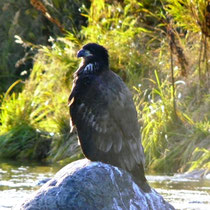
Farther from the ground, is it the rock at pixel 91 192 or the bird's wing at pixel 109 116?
the bird's wing at pixel 109 116

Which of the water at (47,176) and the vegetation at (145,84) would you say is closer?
the water at (47,176)

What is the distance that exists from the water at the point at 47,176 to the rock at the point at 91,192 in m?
1.35

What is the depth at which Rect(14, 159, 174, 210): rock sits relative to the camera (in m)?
5.68

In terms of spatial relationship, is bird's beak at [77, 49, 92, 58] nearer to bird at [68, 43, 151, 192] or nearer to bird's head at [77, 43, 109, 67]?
bird's head at [77, 43, 109, 67]

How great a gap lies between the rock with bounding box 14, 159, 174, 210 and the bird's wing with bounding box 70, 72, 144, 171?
0.56 ft

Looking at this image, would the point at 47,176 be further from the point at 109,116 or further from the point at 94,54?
the point at 109,116

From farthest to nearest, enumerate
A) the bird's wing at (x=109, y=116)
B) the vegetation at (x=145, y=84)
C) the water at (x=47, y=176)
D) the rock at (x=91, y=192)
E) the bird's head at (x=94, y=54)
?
1. the vegetation at (x=145, y=84)
2. the water at (x=47, y=176)
3. the bird's head at (x=94, y=54)
4. the bird's wing at (x=109, y=116)
5. the rock at (x=91, y=192)

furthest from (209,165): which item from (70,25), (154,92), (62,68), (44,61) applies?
(70,25)

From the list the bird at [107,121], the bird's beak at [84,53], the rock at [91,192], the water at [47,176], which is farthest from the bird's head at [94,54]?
the water at [47,176]

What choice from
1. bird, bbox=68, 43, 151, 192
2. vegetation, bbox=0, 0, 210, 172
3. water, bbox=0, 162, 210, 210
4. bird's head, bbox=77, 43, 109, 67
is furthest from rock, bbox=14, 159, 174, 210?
vegetation, bbox=0, 0, 210, 172

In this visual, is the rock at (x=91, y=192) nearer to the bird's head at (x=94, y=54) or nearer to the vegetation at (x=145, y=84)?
the bird's head at (x=94, y=54)

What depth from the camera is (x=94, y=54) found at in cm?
635

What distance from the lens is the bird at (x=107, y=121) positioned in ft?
19.7

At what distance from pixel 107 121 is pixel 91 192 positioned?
2.04 feet
